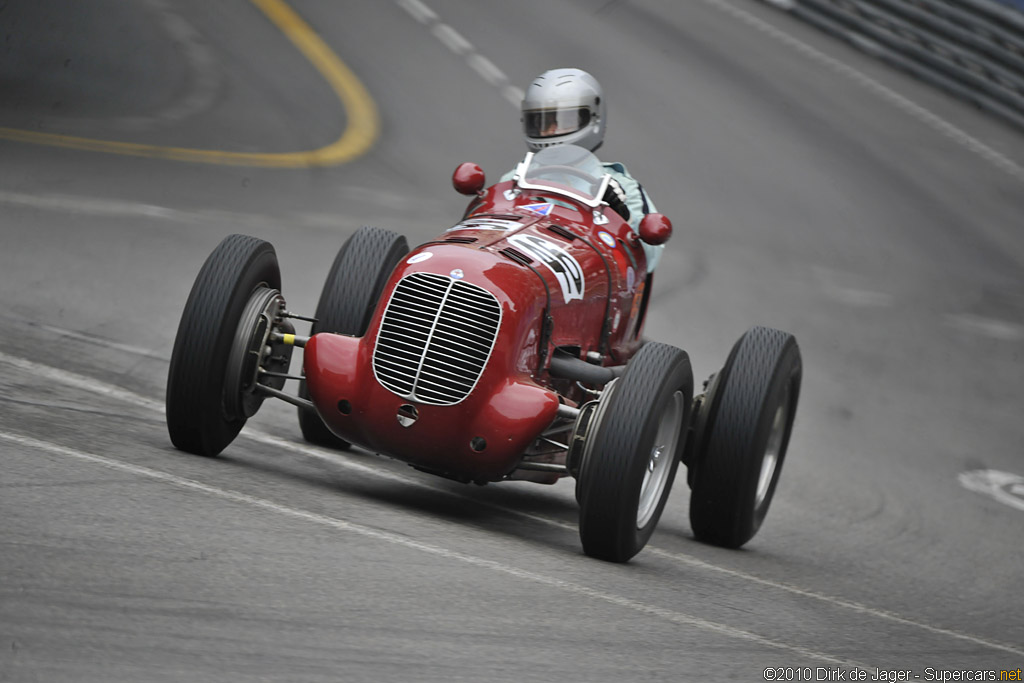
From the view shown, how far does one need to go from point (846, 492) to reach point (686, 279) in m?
4.82

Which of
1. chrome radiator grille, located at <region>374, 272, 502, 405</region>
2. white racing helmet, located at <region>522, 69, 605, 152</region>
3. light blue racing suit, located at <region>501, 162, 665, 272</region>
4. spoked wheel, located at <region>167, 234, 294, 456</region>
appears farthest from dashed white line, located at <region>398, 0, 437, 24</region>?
chrome radiator grille, located at <region>374, 272, 502, 405</region>

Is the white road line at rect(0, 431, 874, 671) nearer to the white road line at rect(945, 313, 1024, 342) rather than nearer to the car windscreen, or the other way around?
the car windscreen

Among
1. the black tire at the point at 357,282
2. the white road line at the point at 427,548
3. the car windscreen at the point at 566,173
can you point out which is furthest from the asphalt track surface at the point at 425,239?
the car windscreen at the point at 566,173

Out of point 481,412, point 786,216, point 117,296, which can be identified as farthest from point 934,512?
point 786,216

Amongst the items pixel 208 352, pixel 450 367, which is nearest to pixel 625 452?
pixel 450 367

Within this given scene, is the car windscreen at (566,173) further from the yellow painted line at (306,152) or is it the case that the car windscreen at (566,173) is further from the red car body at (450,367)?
the yellow painted line at (306,152)

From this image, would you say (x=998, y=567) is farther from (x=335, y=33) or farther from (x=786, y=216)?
(x=335, y=33)

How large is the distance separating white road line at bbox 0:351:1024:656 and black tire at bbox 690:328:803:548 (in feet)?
1.59

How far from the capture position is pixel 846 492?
29.5 ft

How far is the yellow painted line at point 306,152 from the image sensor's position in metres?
13.7

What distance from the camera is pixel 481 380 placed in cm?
586

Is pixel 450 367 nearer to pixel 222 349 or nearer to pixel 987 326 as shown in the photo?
pixel 222 349

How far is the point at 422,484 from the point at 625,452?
168cm

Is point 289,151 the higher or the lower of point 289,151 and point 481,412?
the lower
